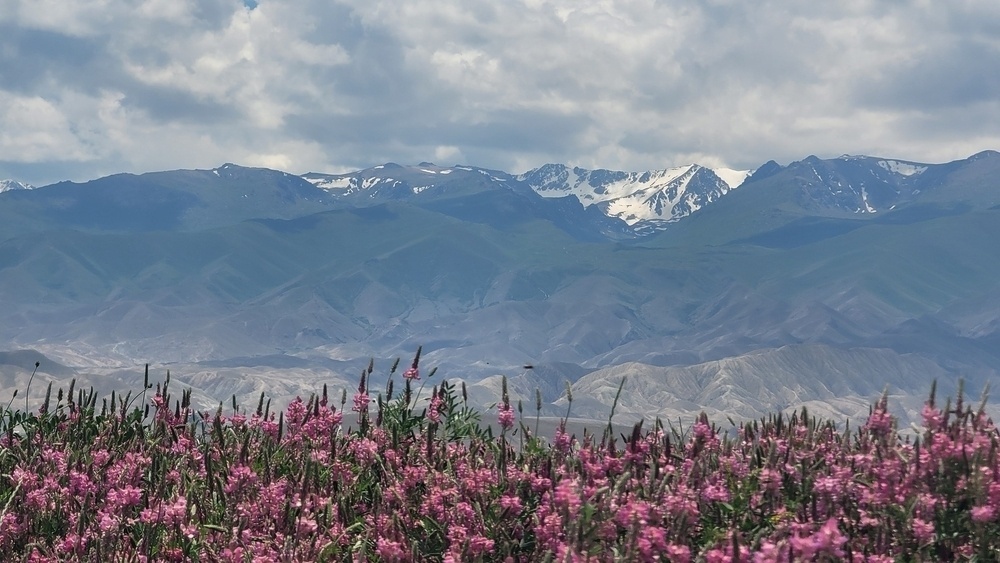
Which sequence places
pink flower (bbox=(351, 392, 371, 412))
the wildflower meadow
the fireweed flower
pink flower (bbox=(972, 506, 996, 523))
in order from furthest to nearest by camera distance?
pink flower (bbox=(351, 392, 371, 412))
the fireweed flower
the wildflower meadow
pink flower (bbox=(972, 506, 996, 523))

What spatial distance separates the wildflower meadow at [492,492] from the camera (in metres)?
4.66

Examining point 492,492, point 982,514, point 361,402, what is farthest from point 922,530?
point 361,402

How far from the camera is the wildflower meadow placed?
466cm

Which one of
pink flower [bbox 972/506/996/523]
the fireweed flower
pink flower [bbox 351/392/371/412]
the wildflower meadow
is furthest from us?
pink flower [bbox 351/392/371/412]

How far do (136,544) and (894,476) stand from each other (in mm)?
3801

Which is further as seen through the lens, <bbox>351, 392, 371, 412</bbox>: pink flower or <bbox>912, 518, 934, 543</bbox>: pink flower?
<bbox>351, 392, 371, 412</bbox>: pink flower

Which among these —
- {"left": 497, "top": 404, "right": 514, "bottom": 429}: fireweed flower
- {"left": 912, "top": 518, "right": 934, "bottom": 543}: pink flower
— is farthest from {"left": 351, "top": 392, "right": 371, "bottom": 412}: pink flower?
{"left": 912, "top": 518, "right": 934, "bottom": 543}: pink flower

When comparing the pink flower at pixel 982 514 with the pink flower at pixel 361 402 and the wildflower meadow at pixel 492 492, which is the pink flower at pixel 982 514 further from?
the pink flower at pixel 361 402

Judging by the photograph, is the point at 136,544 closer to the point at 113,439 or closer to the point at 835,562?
the point at 113,439

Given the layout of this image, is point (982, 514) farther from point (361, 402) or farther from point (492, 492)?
point (361, 402)

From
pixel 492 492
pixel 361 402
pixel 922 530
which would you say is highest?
pixel 361 402

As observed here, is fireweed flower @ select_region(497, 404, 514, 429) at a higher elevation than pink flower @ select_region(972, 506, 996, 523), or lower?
higher

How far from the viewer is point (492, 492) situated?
605 centimetres

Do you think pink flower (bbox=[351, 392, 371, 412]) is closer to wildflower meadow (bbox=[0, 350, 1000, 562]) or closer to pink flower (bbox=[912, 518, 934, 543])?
wildflower meadow (bbox=[0, 350, 1000, 562])
